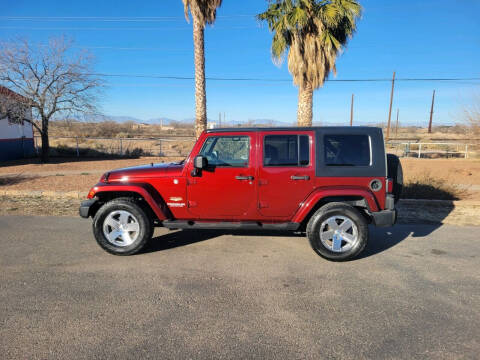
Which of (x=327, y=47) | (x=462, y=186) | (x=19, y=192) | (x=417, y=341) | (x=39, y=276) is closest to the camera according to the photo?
(x=417, y=341)

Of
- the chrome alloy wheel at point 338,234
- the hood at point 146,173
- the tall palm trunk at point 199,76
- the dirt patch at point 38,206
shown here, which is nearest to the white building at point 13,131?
the tall palm trunk at point 199,76

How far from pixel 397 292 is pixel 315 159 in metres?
1.91

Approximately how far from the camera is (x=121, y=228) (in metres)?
4.67

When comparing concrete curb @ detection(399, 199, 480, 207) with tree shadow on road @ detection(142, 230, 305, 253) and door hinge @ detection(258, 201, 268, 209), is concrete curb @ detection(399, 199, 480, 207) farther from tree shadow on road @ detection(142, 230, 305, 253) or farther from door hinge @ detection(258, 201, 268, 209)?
door hinge @ detection(258, 201, 268, 209)

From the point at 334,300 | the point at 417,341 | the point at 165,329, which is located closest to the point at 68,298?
the point at 165,329

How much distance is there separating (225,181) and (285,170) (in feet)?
2.80

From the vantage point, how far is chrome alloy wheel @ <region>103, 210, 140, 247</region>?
15.2ft

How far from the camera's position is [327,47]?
13.8 m

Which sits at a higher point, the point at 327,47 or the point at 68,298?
the point at 327,47

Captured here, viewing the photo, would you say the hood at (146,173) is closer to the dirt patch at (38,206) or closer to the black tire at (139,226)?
the black tire at (139,226)

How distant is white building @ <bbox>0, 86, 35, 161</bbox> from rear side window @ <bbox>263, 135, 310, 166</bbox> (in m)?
16.0

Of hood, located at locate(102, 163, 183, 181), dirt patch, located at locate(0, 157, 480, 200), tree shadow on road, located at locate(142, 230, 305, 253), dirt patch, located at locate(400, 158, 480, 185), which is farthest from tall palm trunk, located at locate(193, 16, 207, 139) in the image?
hood, located at locate(102, 163, 183, 181)

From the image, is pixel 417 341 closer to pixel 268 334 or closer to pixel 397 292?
pixel 397 292

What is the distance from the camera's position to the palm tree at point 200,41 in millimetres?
13000
